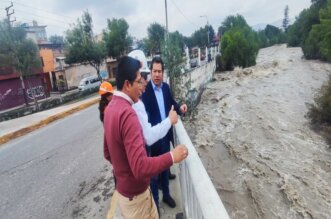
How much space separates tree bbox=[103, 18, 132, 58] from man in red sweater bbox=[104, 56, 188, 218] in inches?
1350

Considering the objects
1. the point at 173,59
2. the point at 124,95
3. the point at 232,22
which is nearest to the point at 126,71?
the point at 124,95

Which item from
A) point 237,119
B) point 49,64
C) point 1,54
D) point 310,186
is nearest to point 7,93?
point 1,54

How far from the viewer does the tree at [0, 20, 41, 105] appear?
1989 centimetres

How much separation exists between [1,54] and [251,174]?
19.1 meters

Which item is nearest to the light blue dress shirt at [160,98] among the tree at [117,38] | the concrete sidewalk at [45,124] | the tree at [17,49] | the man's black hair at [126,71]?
the concrete sidewalk at [45,124]

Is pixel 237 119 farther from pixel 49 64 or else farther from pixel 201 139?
pixel 49 64

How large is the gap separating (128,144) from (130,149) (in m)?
0.03

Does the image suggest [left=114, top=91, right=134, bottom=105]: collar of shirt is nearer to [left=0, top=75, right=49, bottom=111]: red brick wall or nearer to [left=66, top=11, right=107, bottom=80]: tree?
[left=0, top=75, right=49, bottom=111]: red brick wall

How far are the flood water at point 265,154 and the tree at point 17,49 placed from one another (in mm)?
13108

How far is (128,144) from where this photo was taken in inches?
60.6

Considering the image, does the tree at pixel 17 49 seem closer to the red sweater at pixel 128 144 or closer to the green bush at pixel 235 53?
the green bush at pixel 235 53

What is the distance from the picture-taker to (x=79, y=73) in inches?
1348

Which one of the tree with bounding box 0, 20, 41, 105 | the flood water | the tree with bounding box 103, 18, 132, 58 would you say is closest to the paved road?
the flood water

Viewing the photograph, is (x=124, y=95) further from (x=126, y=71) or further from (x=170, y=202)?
(x=170, y=202)
